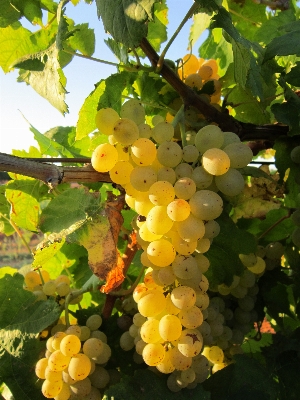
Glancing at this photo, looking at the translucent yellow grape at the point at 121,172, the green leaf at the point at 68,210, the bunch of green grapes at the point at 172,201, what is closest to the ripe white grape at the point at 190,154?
the bunch of green grapes at the point at 172,201

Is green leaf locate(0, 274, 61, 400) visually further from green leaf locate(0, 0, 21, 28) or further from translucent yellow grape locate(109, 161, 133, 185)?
green leaf locate(0, 0, 21, 28)

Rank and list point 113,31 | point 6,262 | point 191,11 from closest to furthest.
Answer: point 113,31
point 191,11
point 6,262

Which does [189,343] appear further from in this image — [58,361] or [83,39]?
[83,39]

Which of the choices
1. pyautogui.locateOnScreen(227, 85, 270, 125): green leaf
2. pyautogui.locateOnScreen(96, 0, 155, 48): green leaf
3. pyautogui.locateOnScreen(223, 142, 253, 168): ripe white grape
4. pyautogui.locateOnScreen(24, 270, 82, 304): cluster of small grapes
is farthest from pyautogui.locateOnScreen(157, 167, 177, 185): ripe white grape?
pyautogui.locateOnScreen(24, 270, 82, 304): cluster of small grapes

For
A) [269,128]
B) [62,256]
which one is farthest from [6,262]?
[269,128]

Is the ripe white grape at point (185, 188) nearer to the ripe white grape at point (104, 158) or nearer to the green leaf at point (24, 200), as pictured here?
the ripe white grape at point (104, 158)

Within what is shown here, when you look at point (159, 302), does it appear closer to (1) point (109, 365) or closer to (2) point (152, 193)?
(2) point (152, 193)

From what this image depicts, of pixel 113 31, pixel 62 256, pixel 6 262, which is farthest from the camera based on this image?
pixel 6 262

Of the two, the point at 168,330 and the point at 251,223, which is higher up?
the point at 168,330

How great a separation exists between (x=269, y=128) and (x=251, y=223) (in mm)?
359

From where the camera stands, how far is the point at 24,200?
1179 millimetres

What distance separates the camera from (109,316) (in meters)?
1.15

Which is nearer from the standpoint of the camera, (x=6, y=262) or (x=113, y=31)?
(x=113, y=31)

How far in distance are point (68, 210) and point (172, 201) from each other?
25 centimetres
